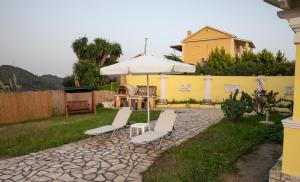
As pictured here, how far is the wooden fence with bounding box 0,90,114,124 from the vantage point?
1263cm

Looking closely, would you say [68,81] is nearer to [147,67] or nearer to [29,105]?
[29,105]

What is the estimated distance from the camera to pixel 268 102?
11195 millimetres

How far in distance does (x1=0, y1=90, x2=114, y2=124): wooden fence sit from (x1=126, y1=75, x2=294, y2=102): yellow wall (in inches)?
244

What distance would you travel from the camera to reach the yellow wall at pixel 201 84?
15750 millimetres

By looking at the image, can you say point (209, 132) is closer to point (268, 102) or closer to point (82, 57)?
point (268, 102)

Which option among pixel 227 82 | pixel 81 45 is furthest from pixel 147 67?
pixel 81 45

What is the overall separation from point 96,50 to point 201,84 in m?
20.7

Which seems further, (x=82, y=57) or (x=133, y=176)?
(x=82, y=57)

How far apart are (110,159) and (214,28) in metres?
29.5

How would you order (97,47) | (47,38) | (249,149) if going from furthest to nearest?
(97,47)
(47,38)
(249,149)

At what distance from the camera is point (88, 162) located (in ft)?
19.3

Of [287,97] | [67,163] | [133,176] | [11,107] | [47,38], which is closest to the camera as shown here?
[133,176]

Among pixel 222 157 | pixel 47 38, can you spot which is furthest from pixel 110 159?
pixel 47 38

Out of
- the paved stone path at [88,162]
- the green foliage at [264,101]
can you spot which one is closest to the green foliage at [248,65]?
the green foliage at [264,101]
